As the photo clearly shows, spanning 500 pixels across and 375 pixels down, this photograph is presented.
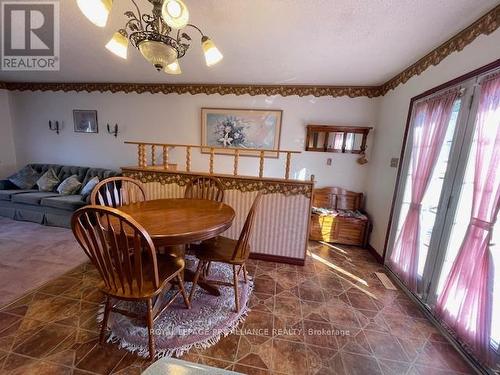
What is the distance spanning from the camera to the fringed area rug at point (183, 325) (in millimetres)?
1459

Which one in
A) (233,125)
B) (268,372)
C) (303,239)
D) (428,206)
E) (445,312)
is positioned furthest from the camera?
(233,125)

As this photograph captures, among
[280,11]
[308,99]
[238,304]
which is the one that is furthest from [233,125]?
[238,304]

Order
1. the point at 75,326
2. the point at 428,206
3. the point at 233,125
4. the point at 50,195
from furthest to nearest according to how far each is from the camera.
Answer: the point at 233,125 → the point at 50,195 → the point at 428,206 → the point at 75,326

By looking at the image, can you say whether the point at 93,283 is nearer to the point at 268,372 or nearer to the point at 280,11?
the point at 268,372

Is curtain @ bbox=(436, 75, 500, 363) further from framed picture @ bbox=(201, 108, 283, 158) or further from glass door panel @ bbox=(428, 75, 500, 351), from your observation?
framed picture @ bbox=(201, 108, 283, 158)

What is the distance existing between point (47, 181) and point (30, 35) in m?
2.55

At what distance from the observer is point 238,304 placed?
181 centimetres

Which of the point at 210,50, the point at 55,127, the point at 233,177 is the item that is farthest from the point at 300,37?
the point at 55,127

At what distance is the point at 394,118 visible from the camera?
9.39 ft

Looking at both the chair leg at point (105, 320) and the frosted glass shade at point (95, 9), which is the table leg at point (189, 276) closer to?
the chair leg at point (105, 320)

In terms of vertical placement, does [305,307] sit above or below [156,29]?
below

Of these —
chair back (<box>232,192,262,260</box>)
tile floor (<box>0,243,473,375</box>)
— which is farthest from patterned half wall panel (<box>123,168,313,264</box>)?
chair back (<box>232,192,262,260</box>)

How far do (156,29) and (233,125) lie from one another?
2.41 metres

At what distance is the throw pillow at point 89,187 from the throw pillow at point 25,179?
118 centimetres
